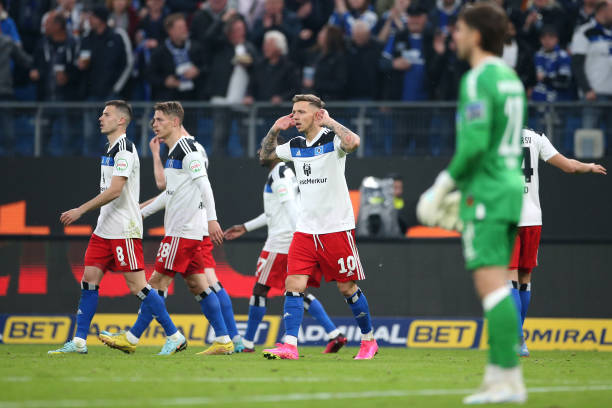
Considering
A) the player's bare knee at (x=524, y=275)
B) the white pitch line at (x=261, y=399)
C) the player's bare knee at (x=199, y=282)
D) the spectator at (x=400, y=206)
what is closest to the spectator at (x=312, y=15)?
the spectator at (x=400, y=206)

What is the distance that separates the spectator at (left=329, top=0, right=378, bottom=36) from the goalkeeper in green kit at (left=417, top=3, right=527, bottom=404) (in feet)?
34.0

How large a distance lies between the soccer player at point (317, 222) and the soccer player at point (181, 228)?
1454 millimetres

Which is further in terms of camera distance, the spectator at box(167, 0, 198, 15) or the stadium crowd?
the spectator at box(167, 0, 198, 15)

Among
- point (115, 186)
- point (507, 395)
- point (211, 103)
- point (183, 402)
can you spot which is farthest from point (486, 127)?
point (211, 103)

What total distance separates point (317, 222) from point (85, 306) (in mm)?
2847

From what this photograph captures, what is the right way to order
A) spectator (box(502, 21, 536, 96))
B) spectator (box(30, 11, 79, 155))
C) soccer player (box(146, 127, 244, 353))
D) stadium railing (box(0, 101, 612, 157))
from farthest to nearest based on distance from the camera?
spectator (box(30, 11, 79, 155))
spectator (box(502, 21, 536, 96))
stadium railing (box(0, 101, 612, 157))
soccer player (box(146, 127, 244, 353))

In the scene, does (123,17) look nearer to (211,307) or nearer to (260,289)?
(260,289)

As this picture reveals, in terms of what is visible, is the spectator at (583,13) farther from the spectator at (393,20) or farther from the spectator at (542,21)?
the spectator at (393,20)

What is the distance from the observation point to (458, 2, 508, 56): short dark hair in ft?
21.3

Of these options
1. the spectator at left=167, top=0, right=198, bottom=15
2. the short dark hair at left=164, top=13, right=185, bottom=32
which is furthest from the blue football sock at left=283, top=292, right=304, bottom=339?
the spectator at left=167, top=0, right=198, bottom=15

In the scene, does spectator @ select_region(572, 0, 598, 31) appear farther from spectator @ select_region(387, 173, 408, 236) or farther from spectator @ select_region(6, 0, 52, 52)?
spectator @ select_region(6, 0, 52, 52)

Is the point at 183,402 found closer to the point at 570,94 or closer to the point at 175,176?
the point at 175,176

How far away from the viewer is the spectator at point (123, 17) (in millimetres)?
17266

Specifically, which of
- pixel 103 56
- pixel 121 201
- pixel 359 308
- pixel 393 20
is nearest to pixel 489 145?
pixel 359 308
